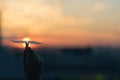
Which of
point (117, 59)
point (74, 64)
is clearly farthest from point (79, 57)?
point (117, 59)

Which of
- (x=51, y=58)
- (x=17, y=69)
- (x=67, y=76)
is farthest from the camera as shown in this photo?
(x=51, y=58)

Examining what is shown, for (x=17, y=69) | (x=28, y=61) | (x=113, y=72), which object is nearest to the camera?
(x=28, y=61)

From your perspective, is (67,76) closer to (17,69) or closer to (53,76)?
(53,76)

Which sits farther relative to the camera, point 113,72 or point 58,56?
point 58,56

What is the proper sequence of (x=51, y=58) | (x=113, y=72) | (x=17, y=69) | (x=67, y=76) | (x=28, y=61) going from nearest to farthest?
(x=28, y=61), (x=67, y=76), (x=17, y=69), (x=113, y=72), (x=51, y=58)

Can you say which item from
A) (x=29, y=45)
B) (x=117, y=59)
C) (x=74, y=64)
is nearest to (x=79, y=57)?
(x=74, y=64)

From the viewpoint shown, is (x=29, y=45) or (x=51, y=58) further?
(x=51, y=58)

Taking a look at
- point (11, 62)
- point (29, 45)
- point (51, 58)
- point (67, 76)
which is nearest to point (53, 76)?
point (67, 76)

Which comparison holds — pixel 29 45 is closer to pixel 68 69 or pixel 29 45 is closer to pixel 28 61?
pixel 28 61
